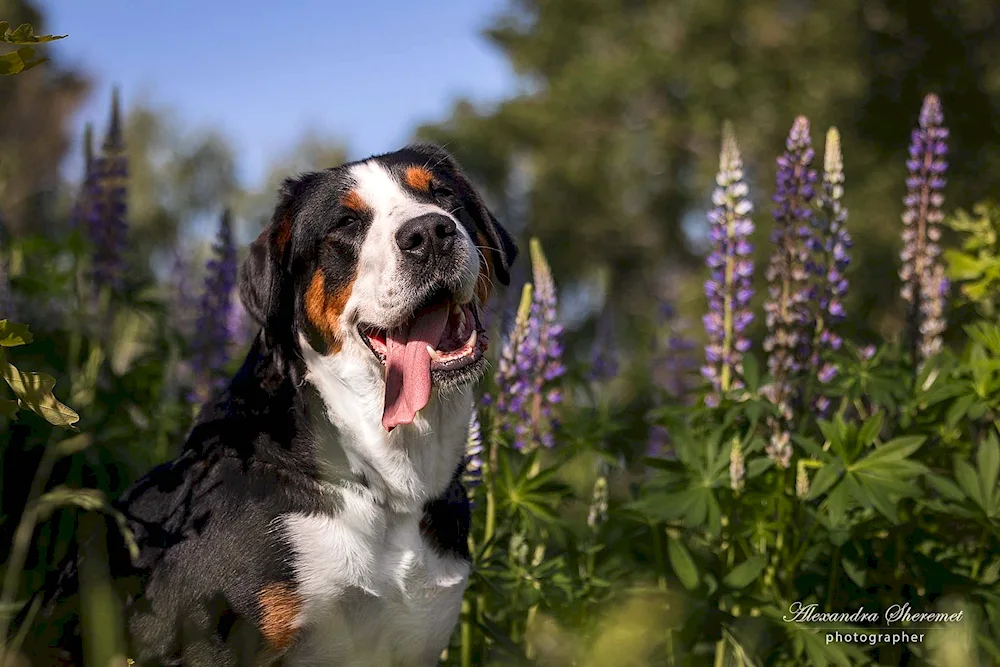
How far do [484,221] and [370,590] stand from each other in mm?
1479

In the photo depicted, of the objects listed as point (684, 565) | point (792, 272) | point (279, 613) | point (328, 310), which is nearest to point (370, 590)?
point (279, 613)

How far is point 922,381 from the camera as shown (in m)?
4.17

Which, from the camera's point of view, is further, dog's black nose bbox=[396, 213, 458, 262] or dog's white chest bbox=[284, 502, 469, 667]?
dog's black nose bbox=[396, 213, 458, 262]

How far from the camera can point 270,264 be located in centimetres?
336

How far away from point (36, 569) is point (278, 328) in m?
1.23

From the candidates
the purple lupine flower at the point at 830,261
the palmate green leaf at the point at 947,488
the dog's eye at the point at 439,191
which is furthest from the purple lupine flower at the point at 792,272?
the dog's eye at the point at 439,191

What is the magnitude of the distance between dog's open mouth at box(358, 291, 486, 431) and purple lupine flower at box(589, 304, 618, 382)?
2299 millimetres

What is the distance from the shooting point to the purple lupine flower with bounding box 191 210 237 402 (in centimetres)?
542

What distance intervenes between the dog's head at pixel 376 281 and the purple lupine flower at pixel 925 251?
87.8 inches

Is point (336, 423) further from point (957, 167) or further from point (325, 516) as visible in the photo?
point (957, 167)

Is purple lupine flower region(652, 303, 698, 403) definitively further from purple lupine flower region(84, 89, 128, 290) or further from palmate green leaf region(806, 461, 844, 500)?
purple lupine flower region(84, 89, 128, 290)

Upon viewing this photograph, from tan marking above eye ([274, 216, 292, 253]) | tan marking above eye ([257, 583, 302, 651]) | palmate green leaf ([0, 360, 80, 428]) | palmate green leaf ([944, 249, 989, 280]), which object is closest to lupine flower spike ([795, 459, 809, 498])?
palmate green leaf ([944, 249, 989, 280])

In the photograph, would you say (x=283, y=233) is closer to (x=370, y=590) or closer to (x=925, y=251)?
(x=370, y=590)

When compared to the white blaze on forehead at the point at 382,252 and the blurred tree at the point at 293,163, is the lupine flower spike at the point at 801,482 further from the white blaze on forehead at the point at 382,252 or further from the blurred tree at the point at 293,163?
the blurred tree at the point at 293,163
